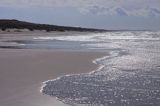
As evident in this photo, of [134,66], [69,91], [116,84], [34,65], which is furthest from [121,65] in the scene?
[69,91]

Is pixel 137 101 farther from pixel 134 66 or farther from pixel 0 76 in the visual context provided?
pixel 134 66

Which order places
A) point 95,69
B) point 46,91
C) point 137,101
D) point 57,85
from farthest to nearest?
point 95,69 < point 57,85 < point 46,91 < point 137,101

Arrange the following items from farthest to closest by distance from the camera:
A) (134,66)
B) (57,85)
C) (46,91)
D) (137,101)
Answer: (134,66) → (57,85) → (46,91) → (137,101)

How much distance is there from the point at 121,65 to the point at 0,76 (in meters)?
5.96

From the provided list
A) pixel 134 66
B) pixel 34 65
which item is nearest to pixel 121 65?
pixel 134 66

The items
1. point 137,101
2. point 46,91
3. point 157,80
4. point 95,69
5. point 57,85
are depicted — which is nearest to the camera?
point 137,101

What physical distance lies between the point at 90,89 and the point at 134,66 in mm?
5734

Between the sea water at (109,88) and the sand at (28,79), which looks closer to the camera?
the sand at (28,79)

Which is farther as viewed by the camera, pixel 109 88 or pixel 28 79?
pixel 28 79

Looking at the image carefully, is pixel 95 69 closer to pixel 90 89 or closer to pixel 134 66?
pixel 134 66

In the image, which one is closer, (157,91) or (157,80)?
(157,91)

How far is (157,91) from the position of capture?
1032cm

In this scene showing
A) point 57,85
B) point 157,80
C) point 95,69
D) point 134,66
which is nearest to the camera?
point 57,85

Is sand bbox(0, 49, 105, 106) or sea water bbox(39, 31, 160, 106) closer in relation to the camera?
sand bbox(0, 49, 105, 106)
